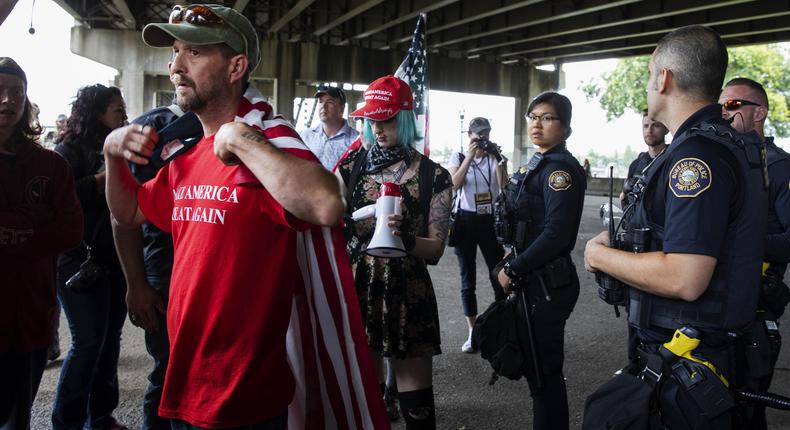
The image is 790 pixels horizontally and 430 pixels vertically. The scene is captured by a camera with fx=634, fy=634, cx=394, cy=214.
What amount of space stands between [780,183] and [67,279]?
4165 mm

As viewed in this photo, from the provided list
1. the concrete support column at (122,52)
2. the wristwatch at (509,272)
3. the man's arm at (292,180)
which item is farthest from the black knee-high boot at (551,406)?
the concrete support column at (122,52)

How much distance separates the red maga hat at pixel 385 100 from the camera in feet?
11.3

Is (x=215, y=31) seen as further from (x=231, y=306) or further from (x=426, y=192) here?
(x=426, y=192)

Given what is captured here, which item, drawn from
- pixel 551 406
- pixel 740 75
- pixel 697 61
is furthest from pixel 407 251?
pixel 740 75

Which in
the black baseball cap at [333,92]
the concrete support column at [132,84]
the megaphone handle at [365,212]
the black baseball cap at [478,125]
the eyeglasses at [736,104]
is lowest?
the megaphone handle at [365,212]

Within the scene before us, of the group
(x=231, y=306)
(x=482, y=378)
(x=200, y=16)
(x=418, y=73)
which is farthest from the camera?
(x=418, y=73)

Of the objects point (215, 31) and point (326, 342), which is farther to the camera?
point (326, 342)

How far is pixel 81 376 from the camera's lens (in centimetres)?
365

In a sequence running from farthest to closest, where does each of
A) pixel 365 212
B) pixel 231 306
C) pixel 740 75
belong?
pixel 740 75
pixel 365 212
pixel 231 306

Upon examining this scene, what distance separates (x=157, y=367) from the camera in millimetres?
3443

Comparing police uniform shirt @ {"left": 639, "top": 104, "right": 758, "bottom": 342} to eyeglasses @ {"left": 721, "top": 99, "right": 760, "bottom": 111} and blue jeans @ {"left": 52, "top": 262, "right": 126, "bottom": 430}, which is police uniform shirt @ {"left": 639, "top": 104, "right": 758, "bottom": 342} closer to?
eyeglasses @ {"left": 721, "top": 99, "right": 760, "bottom": 111}

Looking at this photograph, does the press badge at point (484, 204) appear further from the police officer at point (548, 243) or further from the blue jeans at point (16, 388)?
the blue jeans at point (16, 388)

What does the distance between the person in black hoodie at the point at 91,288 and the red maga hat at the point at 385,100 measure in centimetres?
161

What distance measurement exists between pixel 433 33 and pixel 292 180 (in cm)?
2192
